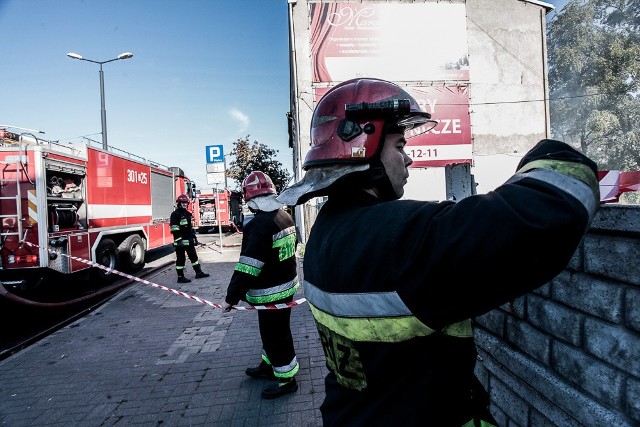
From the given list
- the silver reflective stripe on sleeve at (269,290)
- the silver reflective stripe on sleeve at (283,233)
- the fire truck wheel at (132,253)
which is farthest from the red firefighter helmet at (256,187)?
the fire truck wheel at (132,253)

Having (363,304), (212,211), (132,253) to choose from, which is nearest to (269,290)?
(363,304)

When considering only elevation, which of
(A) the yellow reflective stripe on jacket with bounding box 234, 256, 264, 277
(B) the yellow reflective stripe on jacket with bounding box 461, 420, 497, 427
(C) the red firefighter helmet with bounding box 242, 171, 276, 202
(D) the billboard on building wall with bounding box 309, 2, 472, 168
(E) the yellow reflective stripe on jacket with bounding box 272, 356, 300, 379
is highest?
(D) the billboard on building wall with bounding box 309, 2, 472, 168

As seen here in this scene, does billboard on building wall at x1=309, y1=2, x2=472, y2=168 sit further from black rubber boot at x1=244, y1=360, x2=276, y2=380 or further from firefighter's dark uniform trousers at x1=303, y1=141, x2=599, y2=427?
firefighter's dark uniform trousers at x1=303, y1=141, x2=599, y2=427

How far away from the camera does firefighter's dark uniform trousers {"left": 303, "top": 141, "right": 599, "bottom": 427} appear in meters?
0.80

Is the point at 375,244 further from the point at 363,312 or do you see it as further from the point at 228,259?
the point at 228,259

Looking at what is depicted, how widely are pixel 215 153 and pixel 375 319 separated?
12026 millimetres

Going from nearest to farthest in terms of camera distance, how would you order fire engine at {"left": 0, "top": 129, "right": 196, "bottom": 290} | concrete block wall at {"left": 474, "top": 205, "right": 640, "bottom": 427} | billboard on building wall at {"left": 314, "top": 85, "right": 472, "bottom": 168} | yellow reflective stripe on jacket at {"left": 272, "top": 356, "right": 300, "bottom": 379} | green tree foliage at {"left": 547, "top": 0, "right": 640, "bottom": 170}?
concrete block wall at {"left": 474, "top": 205, "right": 640, "bottom": 427} → yellow reflective stripe on jacket at {"left": 272, "top": 356, "right": 300, "bottom": 379} → fire engine at {"left": 0, "top": 129, "right": 196, "bottom": 290} → billboard on building wall at {"left": 314, "top": 85, "right": 472, "bottom": 168} → green tree foliage at {"left": 547, "top": 0, "right": 640, "bottom": 170}

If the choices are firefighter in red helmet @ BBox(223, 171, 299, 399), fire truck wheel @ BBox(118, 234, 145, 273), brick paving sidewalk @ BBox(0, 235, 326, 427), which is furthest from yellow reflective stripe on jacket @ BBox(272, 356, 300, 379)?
fire truck wheel @ BBox(118, 234, 145, 273)

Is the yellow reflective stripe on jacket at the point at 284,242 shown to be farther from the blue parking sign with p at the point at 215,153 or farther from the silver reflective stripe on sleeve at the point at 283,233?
the blue parking sign with p at the point at 215,153

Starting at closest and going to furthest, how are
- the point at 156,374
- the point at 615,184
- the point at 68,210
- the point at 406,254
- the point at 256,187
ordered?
the point at 406,254 < the point at 615,184 < the point at 256,187 < the point at 156,374 < the point at 68,210

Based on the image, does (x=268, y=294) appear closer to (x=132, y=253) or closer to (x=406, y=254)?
(x=406, y=254)

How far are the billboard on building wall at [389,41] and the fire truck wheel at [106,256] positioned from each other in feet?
27.8

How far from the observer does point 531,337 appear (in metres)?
1.94

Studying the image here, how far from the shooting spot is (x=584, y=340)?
160cm
